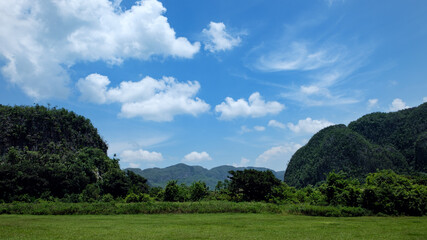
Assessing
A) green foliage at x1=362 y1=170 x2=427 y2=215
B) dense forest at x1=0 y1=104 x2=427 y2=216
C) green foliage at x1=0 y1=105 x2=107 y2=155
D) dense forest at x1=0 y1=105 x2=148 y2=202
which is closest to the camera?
green foliage at x1=362 y1=170 x2=427 y2=215

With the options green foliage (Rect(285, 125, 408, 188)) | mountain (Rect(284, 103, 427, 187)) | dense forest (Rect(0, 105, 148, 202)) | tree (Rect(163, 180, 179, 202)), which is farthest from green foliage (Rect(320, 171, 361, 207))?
mountain (Rect(284, 103, 427, 187))

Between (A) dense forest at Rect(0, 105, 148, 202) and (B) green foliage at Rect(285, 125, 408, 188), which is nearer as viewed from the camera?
(A) dense forest at Rect(0, 105, 148, 202)

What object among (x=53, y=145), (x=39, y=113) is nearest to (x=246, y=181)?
(x=53, y=145)

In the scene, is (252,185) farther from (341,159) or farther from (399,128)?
(399,128)

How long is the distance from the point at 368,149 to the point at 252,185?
11916 cm

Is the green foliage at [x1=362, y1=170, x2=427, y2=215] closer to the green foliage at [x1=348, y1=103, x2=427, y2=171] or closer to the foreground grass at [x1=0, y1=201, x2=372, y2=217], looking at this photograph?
the foreground grass at [x1=0, y1=201, x2=372, y2=217]

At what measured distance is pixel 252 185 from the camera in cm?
4031

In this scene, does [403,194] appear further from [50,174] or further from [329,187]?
[50,174]

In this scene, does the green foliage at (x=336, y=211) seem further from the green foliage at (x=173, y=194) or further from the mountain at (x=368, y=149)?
the mountain at (x=368, y=149)

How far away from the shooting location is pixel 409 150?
143 m

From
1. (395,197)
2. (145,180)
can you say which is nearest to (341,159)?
(145,180)

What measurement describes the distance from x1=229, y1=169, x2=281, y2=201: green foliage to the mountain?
335ft

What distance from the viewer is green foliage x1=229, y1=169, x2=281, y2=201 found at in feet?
131

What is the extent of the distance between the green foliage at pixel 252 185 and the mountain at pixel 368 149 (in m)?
102
